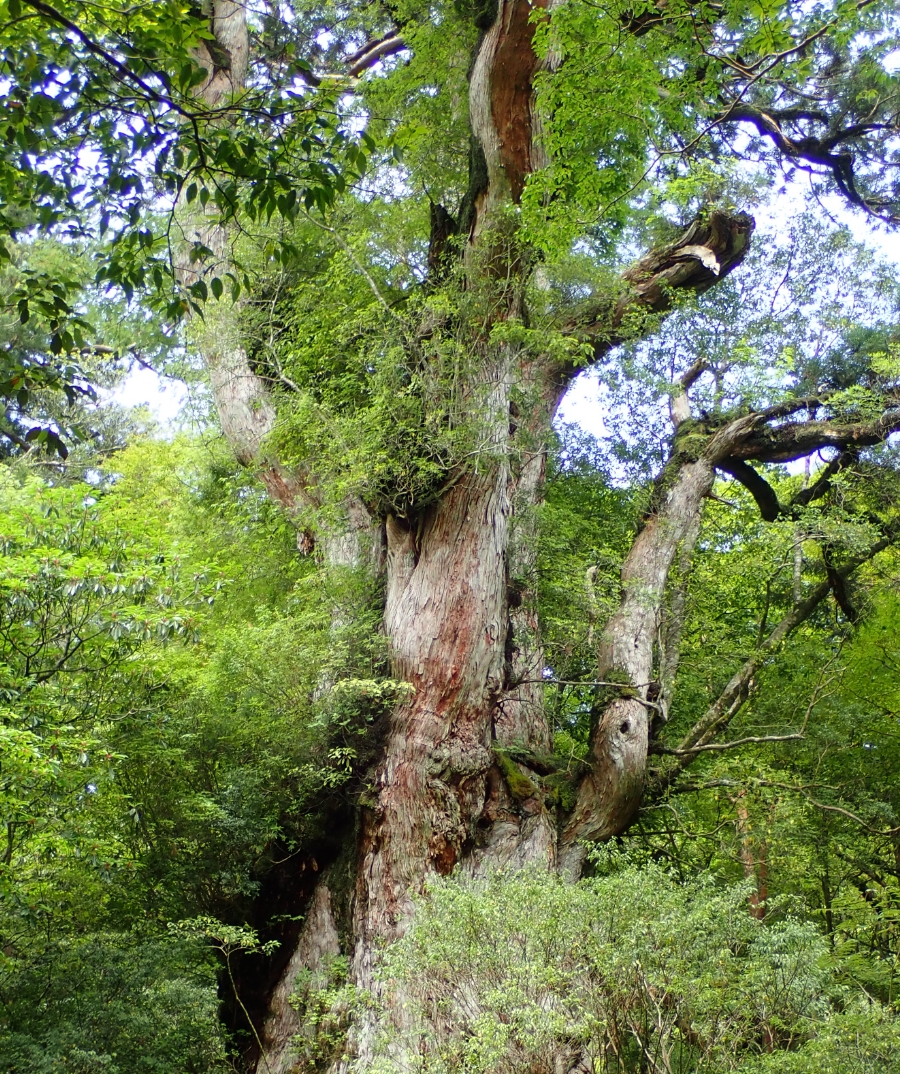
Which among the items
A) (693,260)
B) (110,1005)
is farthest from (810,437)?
(110,1005)

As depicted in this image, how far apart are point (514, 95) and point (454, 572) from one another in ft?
16.1

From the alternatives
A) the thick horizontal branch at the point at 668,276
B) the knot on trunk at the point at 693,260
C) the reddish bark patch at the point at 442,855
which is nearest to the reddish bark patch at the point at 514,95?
the thick horizontal branch at the point at 668,276

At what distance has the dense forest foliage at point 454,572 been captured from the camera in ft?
16.6

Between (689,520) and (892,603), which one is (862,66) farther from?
(892,603)

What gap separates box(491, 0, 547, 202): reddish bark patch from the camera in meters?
9.41

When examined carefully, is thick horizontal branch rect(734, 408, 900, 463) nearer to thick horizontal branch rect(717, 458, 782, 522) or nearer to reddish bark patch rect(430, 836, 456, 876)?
thick horizontal branch rect(717, 458, 782, 522)

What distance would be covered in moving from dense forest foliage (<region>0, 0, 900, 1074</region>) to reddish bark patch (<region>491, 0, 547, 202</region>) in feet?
0.13

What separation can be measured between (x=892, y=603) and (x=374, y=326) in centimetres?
796

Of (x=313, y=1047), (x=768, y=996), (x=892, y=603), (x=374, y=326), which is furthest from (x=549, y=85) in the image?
(x=892, y=603)

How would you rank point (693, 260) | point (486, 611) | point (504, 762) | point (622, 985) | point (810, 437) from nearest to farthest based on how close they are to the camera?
point (622, 985) < point (504, 762) < point (486, 611) < point (810, 437) < point (693, 260)

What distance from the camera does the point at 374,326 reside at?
8.64 m

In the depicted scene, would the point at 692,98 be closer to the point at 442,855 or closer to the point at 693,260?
the point at 693,260

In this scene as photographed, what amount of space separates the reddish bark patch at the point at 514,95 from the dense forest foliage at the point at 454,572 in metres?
0.04

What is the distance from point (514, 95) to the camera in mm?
9586
